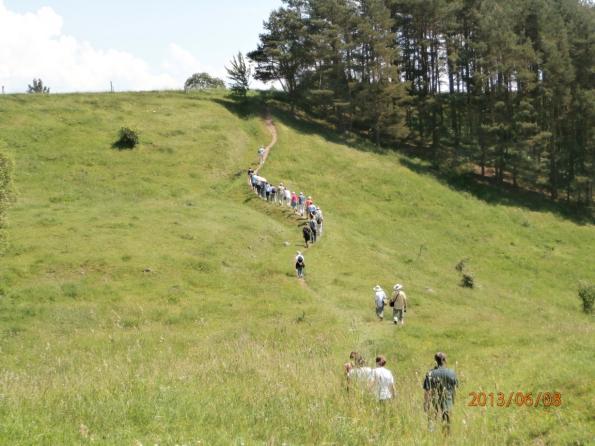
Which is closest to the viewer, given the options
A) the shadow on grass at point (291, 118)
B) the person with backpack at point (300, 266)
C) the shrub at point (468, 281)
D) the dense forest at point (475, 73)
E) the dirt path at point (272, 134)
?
the person with backpack at point (300, 266)

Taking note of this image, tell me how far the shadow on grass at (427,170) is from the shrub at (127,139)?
1609 cm

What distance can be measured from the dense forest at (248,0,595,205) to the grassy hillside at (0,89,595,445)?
6.83 metres

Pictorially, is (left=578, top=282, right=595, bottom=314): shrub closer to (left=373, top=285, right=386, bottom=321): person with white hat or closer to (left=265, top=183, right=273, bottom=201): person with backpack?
(left=373, top=285, right=386, bottom=321): person with white hat

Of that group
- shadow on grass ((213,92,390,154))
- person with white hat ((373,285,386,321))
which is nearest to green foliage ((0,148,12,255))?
person with white hat ((373,285,386,321))

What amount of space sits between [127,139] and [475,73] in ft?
123

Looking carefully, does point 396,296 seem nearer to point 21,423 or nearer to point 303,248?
point 303,248

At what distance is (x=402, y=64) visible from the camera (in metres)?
71.1

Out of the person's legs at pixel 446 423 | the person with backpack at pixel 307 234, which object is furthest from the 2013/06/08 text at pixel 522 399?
the person with backpack at pixel 307 234

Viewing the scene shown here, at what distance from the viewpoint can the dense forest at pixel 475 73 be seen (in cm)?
6028

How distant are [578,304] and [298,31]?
45.1 m

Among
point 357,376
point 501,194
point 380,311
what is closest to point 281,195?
point 380,311

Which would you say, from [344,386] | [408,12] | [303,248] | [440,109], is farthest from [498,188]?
[344,386]

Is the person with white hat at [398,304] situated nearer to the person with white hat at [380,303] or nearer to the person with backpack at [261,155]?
the person with white hat at [380,303]

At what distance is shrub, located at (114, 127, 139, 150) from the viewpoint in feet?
168
